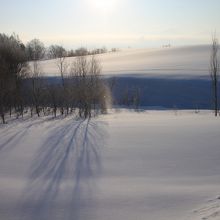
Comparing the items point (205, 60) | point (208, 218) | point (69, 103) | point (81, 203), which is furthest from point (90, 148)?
point (205, 60)

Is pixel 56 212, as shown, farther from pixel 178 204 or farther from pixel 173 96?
pixel 173 96

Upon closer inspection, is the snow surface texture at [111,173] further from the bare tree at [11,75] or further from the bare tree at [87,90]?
the bare tree at [11,75]

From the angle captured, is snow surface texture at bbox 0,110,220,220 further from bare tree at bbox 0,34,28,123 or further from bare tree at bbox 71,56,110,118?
bare tree at bbox 0,34,28,123

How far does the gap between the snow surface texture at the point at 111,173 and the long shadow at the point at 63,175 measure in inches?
→ 0.5

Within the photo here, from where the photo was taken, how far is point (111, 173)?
24.2 ft

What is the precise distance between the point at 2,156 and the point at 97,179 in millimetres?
2825

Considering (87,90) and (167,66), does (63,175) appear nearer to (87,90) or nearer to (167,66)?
(87,90)

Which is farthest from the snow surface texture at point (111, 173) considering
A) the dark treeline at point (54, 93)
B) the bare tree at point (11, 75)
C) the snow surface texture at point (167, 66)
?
the snow surface texture at point (167, 66)

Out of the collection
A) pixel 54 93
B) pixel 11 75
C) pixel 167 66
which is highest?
pixel 167 66

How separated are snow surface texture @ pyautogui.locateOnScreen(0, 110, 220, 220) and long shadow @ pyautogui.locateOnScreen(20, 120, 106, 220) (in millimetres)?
14

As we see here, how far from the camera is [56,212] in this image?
5602mm

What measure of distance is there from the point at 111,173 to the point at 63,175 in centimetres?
83

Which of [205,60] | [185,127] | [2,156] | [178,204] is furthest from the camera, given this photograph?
[205,60]

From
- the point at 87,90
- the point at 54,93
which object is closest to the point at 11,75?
the point at 54,93
